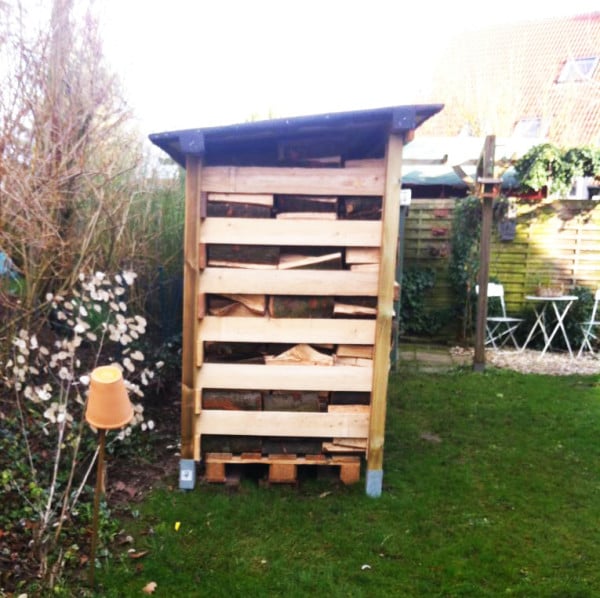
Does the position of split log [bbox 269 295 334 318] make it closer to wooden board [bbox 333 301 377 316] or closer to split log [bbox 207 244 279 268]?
wooden board [bbox 333 301 377 316]

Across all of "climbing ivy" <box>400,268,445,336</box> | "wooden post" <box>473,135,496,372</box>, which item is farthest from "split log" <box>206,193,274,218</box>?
"climbing ivy" <box>400,268,445,336</box>

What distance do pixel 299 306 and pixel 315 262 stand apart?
26 centimetres

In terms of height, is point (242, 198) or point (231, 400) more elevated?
point (242, 198)

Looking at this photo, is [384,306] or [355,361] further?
[355,361]

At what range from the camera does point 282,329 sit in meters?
3.00

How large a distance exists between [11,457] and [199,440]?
3.36 ft

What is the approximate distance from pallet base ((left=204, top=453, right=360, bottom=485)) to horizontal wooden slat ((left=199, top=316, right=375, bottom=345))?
27.2 inches

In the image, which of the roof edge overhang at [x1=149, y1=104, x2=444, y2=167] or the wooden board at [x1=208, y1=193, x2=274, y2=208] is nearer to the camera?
→ the roof edge overhang at [x1=149, y1=104, x2=444, y2=167]

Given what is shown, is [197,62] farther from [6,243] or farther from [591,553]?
[591,553]

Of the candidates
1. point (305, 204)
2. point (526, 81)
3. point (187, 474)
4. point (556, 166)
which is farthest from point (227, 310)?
point (526, 81)

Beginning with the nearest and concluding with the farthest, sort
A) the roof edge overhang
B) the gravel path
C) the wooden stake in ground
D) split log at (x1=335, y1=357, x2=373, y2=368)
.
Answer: the roof edge overhang, split log at (x1=335, y1=357, x2=373, y2=368), the wooden stake in ground, the gravel path

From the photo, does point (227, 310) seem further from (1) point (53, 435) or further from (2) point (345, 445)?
(1) point (53, 435)

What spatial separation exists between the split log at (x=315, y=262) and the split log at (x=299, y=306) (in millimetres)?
167

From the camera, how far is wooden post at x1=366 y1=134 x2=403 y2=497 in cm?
282
